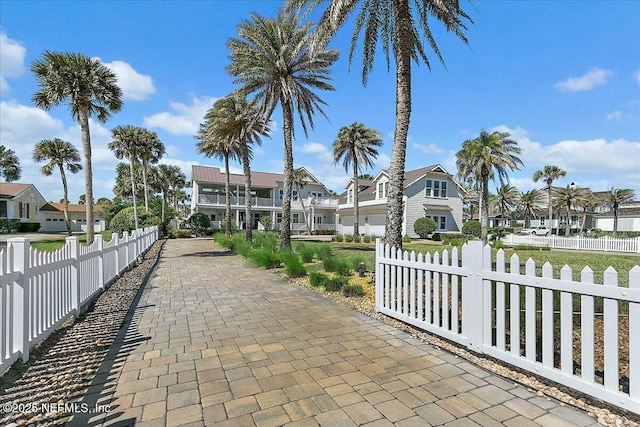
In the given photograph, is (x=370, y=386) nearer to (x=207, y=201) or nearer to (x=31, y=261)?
(x=31, y=261)

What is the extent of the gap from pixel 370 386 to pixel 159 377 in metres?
2.09

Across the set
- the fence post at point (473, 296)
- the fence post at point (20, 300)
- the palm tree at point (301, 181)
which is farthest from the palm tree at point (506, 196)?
the fence post at point (20, 300)

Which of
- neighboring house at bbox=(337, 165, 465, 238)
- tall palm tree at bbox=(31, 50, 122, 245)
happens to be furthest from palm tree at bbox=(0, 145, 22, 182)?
neighboring house at bbox=(337, 165, 465, 238)

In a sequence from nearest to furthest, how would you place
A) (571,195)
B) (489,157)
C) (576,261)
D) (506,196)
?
(576,261) → (489,157) → (571,195) → (506,196)

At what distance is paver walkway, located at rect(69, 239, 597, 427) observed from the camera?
270cm

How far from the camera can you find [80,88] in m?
16.2

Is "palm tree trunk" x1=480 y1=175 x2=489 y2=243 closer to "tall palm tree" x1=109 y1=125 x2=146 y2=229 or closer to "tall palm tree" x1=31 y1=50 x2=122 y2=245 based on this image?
"tall palm tree" x1=31 y1=50 x2=122 y2=245

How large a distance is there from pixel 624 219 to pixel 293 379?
6198 cm

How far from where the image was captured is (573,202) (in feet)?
139

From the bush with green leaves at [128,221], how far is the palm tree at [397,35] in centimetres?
2308

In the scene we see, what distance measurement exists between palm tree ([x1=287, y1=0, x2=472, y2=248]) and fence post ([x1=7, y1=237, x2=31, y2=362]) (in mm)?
6428

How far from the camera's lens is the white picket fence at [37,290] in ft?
11.0

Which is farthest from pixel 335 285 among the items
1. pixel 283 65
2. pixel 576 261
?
pixel 576 261

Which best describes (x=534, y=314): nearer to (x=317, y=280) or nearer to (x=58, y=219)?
(x=317, y=280)
